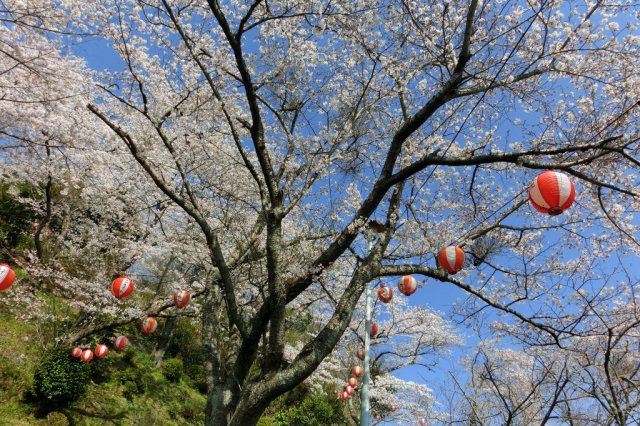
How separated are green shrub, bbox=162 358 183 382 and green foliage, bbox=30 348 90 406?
434 cm

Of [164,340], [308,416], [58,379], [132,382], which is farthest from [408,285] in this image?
[164,340]

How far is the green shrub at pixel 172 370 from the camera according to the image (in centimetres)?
1327

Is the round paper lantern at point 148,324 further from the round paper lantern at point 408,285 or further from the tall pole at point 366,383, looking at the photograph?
the round paper lantern at point 408,285

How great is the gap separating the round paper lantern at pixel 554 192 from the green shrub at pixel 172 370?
43.9 ft

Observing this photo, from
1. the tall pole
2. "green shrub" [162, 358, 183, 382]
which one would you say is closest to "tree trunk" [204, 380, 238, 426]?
the tall pole

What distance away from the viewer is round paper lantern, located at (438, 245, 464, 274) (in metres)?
4.44

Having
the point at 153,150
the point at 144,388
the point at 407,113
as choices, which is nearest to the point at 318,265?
the point at 407,113

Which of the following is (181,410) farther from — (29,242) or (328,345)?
(328,345)

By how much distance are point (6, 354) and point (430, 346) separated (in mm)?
12386

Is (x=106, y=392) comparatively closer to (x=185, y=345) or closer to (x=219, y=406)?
(x=185, y=345)

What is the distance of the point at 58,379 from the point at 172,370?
5.11 metres

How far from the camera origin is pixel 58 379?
859cm

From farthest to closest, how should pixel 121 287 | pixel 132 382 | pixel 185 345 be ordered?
1. pixel 185 345
2. pixel 132 382
3. pixel 121 287

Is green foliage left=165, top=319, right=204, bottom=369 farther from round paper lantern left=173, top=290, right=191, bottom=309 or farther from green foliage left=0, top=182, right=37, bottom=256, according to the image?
round paper lantern left=173, top=290, right=191, bottom=309
